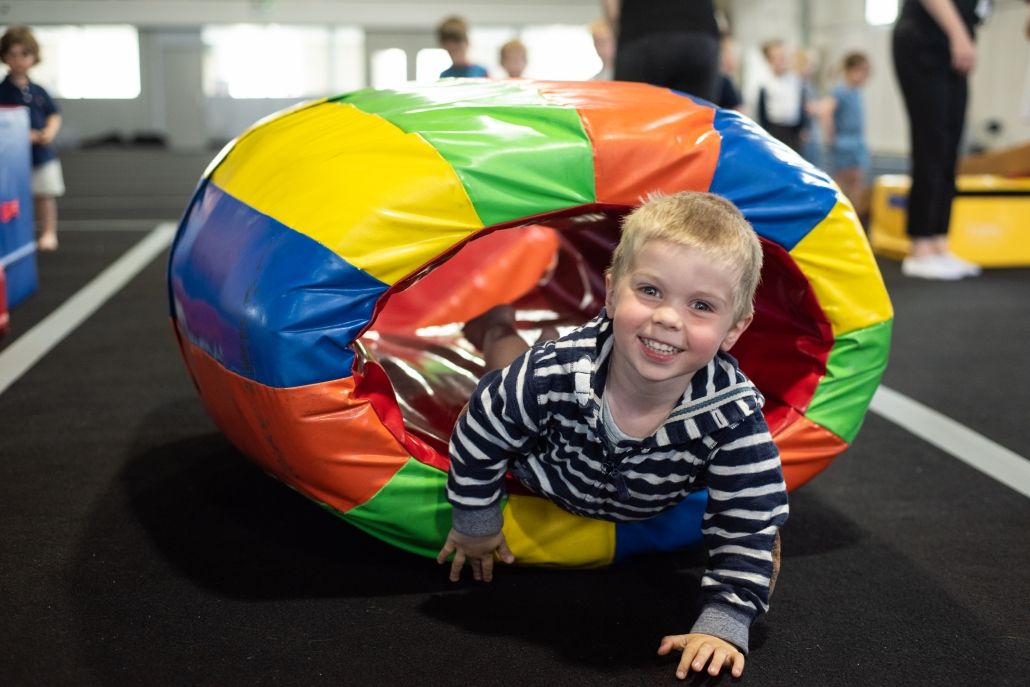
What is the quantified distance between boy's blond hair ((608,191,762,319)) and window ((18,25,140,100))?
66.6ft

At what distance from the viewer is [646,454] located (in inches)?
69.9

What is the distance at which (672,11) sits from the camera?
12.6ft

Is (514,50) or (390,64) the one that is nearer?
(514,50)

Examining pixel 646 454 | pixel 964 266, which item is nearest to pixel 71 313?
pixel 646 454

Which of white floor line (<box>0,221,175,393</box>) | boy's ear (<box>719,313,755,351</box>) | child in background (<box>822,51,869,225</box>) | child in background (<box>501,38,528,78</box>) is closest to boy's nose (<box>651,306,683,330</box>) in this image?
boy's ear (<box>719,313,755,351</box>)

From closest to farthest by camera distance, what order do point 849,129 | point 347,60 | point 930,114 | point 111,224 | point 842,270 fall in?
point 842,270 < point 930,114 < point 111,224 < point 849,129 < point 347,60

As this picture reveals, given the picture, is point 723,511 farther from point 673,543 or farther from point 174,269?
point 174,269

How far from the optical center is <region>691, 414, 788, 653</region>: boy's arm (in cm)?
168

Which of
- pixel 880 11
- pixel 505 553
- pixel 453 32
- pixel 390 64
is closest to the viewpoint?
pixel 505 553

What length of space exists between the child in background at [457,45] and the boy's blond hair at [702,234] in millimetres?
4425

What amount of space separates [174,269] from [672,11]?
2.32 m

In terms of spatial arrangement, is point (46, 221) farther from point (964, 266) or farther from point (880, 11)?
point (880, 11)

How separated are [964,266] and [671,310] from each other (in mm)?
4495

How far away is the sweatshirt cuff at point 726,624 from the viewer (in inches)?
65.0
